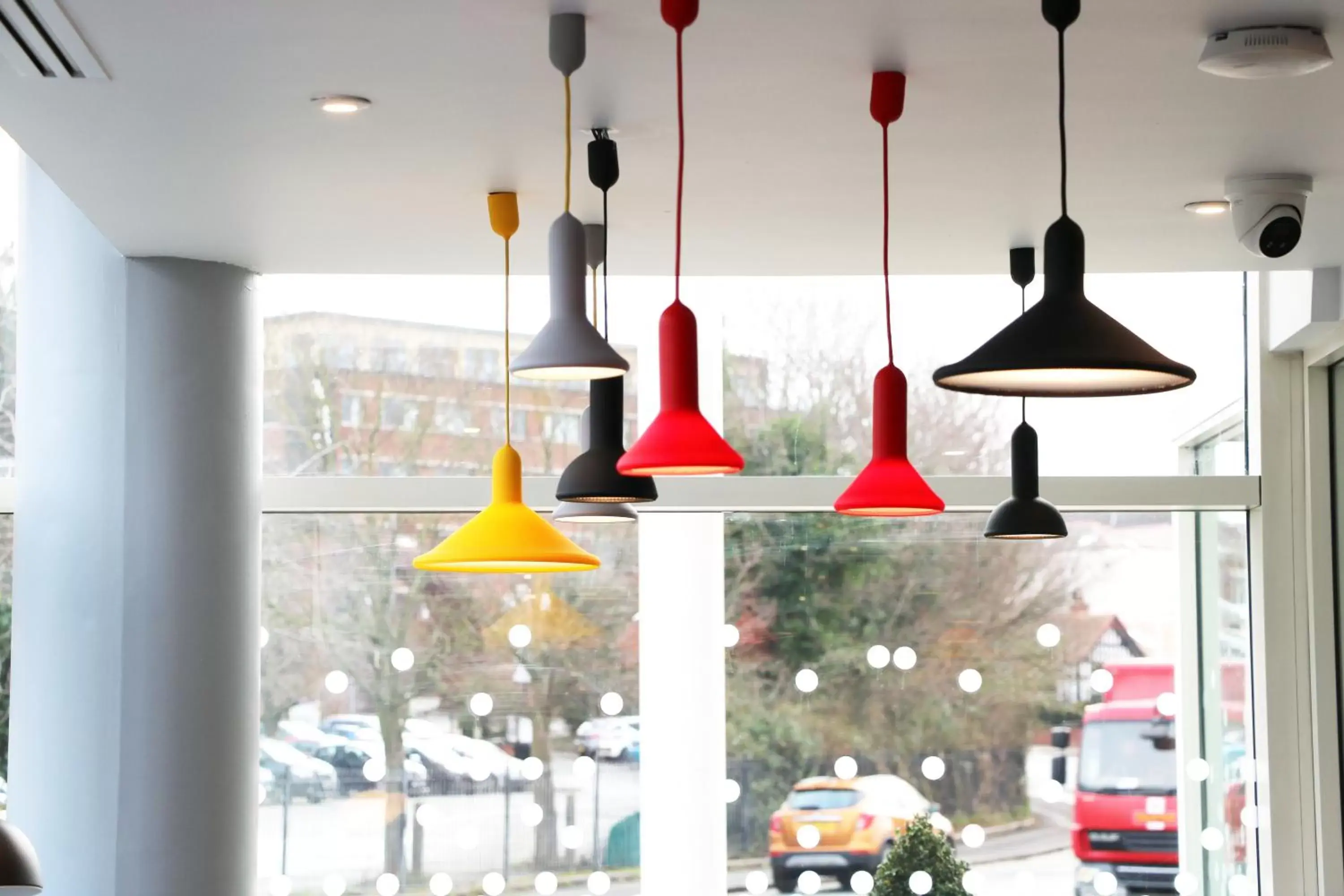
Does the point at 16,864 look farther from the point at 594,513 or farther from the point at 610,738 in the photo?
the point at 610,738

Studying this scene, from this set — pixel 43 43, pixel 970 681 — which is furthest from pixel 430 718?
pixel 43 43

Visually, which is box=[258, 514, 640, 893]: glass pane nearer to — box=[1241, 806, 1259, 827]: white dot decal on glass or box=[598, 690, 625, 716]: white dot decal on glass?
box=[598, 690, 625, 716]: white dot decal on glass

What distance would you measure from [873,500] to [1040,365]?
133cm

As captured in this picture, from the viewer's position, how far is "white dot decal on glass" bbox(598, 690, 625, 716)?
5.95 meters

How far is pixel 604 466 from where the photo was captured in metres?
3.53

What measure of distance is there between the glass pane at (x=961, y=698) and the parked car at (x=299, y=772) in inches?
61.4

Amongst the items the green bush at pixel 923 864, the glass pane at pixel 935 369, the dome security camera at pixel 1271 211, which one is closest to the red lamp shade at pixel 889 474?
the dome security camera at pixel 1271 211

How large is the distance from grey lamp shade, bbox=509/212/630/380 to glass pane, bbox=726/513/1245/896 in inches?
126

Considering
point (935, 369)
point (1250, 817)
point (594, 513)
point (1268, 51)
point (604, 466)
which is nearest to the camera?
point (1268, 51)

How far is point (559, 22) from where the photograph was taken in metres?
2.70

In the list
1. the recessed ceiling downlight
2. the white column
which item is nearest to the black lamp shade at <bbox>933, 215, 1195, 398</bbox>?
the recessed ceiling downlight

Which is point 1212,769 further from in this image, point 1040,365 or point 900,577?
point 1040,365

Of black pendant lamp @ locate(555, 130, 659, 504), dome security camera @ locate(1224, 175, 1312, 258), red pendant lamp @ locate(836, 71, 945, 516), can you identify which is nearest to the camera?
red pendant lamp @ locate(836, 71, 945, 516)

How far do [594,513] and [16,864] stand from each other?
1675 mm
